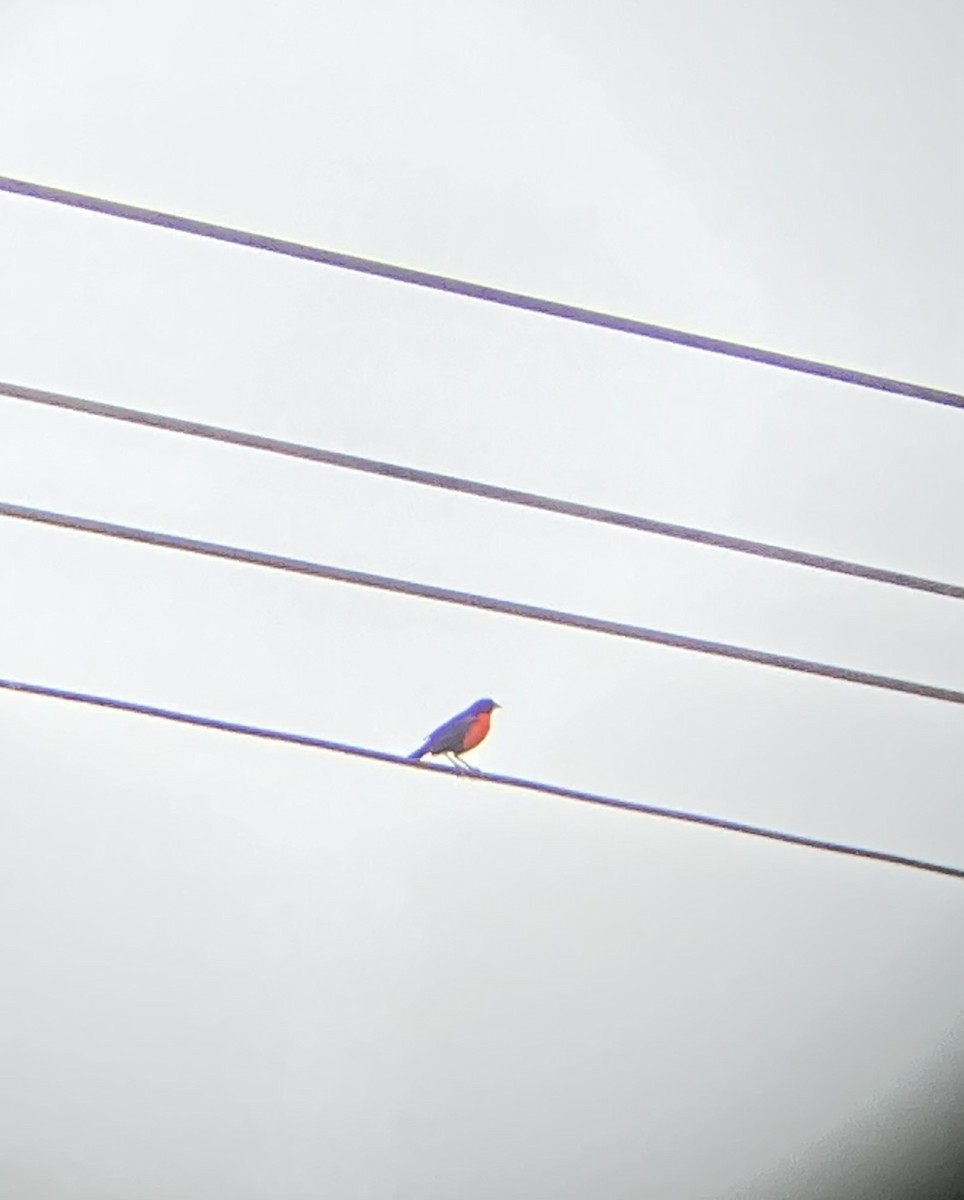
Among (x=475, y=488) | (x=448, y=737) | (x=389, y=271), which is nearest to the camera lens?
(x=389, y=271)

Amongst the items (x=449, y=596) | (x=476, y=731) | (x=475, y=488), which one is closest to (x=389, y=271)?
(x=475, y=488)

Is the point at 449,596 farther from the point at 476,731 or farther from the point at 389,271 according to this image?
the point at 476,731

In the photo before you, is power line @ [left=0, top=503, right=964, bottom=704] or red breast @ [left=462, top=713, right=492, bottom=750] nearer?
power line @ [left=0, top=503, right=964, bottom=704]

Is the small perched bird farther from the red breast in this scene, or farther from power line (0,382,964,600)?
power line (0,382,964,600)

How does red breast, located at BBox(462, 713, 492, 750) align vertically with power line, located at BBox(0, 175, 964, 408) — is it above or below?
above

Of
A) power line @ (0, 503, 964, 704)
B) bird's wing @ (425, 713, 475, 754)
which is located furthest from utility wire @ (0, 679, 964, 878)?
bird's wing @ (425, 713, 475, 754)

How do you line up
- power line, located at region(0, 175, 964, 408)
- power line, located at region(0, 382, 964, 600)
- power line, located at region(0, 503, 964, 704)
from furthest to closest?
power line, located at region(0, 503, 964, 704) < power line, located at region(0, 382, 964, 600) < power line, located at region(0, 175, 964, 408)

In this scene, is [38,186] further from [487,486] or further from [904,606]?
[904,606]
